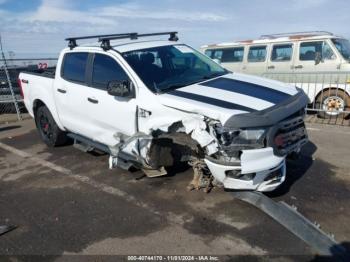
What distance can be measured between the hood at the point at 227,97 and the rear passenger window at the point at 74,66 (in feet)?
6.12

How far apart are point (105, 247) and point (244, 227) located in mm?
1459

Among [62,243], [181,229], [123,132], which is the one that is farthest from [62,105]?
[181,229]

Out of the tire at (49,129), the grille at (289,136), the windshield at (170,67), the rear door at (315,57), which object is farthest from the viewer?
the rear door at (315,57)

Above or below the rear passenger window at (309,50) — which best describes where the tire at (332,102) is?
below

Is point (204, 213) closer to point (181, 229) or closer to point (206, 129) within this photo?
point (181, 229)

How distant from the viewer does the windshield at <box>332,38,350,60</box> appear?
28.9ft

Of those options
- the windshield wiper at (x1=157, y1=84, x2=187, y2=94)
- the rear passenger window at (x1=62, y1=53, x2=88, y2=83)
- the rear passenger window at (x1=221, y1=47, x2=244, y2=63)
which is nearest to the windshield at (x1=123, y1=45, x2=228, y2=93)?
the windshield wiper at (x1=157, y1=84, x2=187, y2=94)

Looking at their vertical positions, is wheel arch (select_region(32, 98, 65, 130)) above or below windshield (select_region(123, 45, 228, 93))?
below

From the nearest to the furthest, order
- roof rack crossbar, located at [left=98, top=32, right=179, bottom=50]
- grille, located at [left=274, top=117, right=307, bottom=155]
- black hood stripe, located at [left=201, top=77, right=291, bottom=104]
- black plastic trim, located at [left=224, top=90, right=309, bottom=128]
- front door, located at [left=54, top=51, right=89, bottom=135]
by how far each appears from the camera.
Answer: black plastic trim, located at [left=224, top=90, right=309, bottom=128] < grille, located at [left=274, top=117, right=307, bottom=155] < black hood stripe, located at [left=201, top=77, right=291, bottom=104] < roof rack crossbar, located at [left=98, top=32, right=179, bottom=50] < front door, located at [left=54, top=51, right=89, bottom=135]

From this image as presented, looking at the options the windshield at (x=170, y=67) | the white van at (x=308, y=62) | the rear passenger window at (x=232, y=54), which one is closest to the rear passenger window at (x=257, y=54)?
the white van at (x=308, y=62)

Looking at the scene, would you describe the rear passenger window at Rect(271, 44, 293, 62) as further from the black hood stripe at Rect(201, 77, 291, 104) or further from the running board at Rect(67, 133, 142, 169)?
the running board at Rect(67, 133, 142, 169)

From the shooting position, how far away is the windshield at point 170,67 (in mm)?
4652

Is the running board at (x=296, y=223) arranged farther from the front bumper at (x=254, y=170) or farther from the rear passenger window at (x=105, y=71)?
the rear passenger window at (x=105, y=71)

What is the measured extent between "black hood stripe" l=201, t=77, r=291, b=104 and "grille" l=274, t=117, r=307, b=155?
30cm
